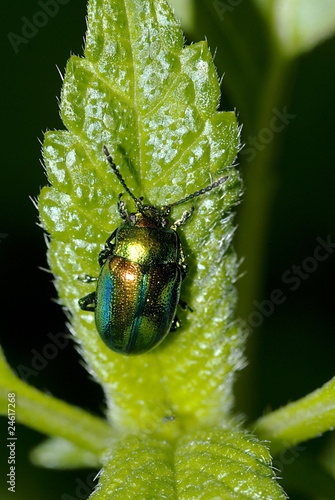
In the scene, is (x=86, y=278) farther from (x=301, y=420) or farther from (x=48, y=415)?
(x=301, y=420)

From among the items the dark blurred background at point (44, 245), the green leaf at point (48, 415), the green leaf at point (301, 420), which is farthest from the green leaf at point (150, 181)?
the dark blurred background at point (44, 245)

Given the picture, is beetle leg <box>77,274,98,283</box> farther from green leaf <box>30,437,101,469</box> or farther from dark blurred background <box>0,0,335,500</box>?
dark blurred background <box>0,0,335,500</box>

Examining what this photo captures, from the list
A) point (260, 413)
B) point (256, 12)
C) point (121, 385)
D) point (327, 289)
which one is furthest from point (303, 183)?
point (121, 385)

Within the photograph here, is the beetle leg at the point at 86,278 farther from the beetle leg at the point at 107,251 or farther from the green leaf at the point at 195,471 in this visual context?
the green leaf at the point at 195,471

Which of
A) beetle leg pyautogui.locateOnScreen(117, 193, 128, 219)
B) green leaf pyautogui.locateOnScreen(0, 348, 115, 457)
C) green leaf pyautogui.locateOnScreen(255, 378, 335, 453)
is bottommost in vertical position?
green leaf pyautogui.locateOnScreen(255, 378, 335, 453)

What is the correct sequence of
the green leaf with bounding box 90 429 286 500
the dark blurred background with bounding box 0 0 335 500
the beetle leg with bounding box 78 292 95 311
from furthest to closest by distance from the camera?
the dark blurred background with bounding box 0 0 335 500
the beetle leg with bounding box 78 292 95 311
the green leaf with bounding box 90 429 286 500

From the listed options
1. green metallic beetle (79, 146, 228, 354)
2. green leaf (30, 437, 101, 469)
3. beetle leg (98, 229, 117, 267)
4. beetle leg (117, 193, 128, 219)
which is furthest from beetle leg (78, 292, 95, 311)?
green leaf (30, 437, 101, 469)
